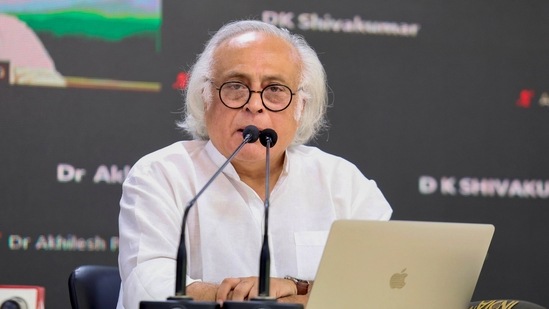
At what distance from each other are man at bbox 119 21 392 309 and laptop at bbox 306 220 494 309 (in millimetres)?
618

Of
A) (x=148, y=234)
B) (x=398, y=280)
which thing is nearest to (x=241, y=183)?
(x=148, y=234)

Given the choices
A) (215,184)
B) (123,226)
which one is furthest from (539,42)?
(123,226)

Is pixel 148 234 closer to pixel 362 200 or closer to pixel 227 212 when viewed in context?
pixel 227 212

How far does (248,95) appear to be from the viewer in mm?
2586

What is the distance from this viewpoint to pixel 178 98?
140 inches

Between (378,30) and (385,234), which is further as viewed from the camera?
(378,30)

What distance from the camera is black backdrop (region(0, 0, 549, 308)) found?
3408 millimetres

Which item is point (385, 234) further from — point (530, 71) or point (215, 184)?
point (530, 71)

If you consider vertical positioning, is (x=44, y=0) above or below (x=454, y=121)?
above

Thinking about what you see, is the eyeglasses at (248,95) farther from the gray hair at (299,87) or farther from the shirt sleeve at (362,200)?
the shirt sleeve at (362,200)

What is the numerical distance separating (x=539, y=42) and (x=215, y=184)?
74.8 inches

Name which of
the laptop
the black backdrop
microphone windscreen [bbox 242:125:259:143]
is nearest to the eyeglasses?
microphone windscreen [bbox 242:125:259:143]

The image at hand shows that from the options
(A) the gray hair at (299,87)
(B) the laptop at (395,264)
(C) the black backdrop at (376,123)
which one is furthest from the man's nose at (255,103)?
(C) the black backdrop at (376,123)

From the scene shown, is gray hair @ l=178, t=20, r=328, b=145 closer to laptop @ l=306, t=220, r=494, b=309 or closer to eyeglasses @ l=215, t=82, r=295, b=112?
eyeglasses @ l=215, t=82, r=295, b=112
